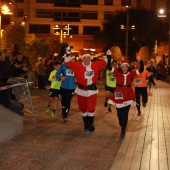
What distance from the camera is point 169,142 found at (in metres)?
9.36

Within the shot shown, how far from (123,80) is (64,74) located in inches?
78.0

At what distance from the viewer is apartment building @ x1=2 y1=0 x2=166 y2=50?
6619 centimetres

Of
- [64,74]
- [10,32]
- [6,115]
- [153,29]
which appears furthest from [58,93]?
[153,29]

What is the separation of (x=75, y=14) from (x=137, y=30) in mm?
13557

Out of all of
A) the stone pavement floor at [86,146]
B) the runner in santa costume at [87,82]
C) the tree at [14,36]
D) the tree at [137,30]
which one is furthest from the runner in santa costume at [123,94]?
the tree at [137,30]

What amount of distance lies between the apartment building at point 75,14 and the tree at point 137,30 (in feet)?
21.3

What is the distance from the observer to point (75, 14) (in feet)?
223

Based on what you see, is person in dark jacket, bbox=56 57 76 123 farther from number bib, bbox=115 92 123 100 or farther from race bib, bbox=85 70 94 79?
number bib, bbox=115 92 123 100

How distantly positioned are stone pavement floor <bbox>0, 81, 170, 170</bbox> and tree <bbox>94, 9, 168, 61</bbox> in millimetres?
46817

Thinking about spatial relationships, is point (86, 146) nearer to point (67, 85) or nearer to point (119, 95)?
point (119, 95)

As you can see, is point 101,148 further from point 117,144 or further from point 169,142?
point 169,142

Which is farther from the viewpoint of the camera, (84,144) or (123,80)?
(123,80)

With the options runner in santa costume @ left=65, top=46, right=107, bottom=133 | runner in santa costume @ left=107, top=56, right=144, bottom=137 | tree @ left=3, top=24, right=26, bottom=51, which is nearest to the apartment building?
tree @ left=3, top=24, right=26, bottom=51

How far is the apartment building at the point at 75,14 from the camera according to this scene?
6619 centimetres
